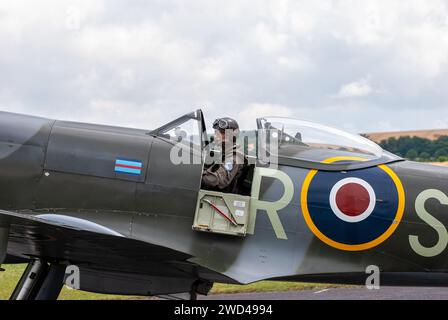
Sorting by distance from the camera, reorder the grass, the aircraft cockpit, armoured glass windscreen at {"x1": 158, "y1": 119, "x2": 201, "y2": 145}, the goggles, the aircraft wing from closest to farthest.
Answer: the aircraft wing < the aircraft cockpit < the goggles < armoured glass windscreen at {"x1": 158, "y1": 119, "x2": 201, "y2": 145} < the grass

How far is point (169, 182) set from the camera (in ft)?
20.3

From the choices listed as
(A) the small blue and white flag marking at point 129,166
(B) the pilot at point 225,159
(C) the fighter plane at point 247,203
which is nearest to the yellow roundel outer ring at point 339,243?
(C) the fighter plane at point 247,203

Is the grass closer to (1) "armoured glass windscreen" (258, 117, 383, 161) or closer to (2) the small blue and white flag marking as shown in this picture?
(2) the small blue and white flag marking

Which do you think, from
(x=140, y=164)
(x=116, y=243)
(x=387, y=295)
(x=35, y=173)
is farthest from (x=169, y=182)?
(x=387, y=295)

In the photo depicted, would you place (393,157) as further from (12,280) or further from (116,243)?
(12,280)

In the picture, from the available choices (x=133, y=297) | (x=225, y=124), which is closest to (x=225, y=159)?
(x=225, y=124)

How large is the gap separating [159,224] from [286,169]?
1.27m

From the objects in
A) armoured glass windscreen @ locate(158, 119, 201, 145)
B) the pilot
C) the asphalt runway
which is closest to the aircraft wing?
the pilot

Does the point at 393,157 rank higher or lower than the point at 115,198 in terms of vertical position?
higher

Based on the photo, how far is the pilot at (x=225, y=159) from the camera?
6.11 meters

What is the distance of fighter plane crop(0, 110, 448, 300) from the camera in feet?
20.0

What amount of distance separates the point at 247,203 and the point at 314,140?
911 mm
